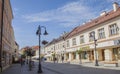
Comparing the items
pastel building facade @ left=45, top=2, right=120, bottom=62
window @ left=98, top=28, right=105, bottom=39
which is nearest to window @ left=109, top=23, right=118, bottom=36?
pastel building facade @ left=45, top=2, right=120, bottom=62

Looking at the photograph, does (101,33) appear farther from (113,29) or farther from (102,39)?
(113,29)

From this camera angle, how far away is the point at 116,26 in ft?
109

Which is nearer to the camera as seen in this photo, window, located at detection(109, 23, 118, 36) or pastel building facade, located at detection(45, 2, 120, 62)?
window, located at detection(109, 23, 118, 36)

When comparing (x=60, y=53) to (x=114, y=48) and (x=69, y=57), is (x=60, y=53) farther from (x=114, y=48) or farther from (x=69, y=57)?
(x=114, y=48)

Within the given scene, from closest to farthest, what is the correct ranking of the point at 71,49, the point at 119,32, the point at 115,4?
the point at 119,32, the point at 115,4, the point at 71,49

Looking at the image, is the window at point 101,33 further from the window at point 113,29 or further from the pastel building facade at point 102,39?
the window at point 113,29

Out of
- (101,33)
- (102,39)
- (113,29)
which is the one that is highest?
(113,29)

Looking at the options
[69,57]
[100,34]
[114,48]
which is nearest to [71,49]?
[69,57]

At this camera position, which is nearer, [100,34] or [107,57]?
[107,57]

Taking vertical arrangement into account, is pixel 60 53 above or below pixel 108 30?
below

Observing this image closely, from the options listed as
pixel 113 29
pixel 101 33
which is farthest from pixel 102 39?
pixel 113 29

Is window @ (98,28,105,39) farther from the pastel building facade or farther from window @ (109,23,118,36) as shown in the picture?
window @ (109,23,118,36)

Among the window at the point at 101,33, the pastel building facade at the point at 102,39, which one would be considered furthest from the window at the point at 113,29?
the window at the point at 101,33

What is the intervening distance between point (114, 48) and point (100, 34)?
4473 mm
